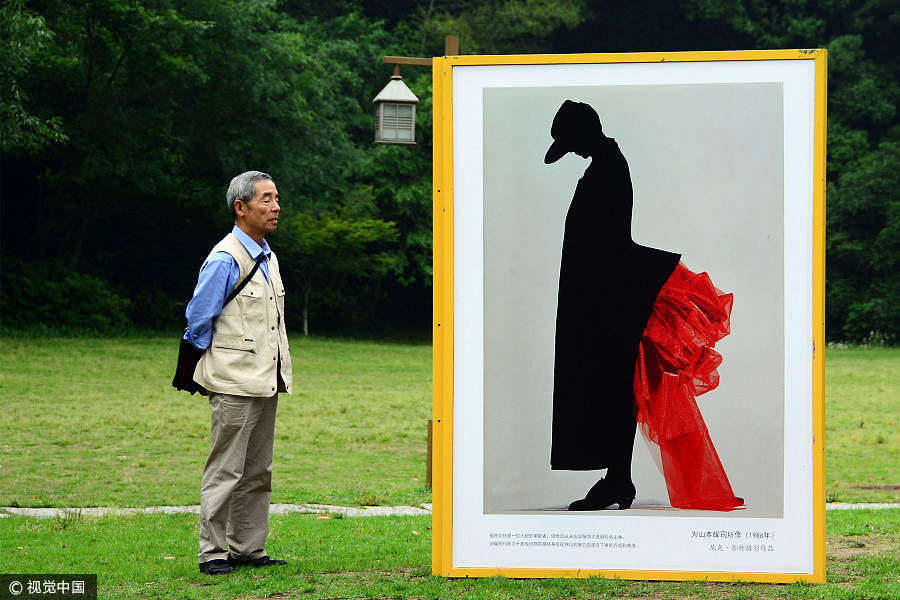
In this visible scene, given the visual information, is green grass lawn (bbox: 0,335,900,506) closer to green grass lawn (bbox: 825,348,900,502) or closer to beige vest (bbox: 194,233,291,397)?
green grass lawn (bbox: 825,348,900,502)

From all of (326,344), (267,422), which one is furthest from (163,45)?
(267,422)

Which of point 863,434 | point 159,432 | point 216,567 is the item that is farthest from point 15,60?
point 216,567

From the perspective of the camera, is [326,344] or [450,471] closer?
[450,471]

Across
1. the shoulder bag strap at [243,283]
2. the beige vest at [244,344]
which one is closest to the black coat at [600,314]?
the beige vest at [244,344]

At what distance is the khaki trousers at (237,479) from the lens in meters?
5.79

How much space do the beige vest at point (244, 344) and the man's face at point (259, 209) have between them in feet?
0.41

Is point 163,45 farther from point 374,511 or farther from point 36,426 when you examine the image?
point 374,511

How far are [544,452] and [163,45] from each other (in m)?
24.7

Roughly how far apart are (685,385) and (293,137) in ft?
89.5

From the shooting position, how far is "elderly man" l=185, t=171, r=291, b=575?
5754mm

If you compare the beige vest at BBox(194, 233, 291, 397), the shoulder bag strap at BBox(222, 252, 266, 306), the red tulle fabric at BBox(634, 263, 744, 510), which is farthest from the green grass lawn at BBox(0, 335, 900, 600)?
the shoulder bag strap at BBox(222, 252, 266, 306)

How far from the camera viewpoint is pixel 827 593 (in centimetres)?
536

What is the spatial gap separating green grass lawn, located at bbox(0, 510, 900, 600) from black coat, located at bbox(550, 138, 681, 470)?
738 mm

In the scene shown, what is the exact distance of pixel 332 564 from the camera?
6.21 m
